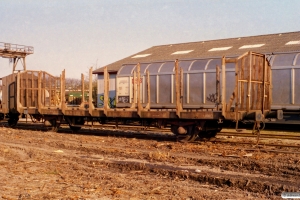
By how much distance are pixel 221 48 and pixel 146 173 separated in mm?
25784

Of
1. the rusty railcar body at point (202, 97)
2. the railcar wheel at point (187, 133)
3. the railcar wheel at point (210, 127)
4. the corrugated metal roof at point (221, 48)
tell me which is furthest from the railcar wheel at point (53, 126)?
the corrugated metal roof at point (221, 48)

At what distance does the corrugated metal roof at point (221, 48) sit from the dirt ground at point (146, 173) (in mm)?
17904

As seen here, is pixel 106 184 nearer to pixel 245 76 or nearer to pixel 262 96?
pixel 245 76

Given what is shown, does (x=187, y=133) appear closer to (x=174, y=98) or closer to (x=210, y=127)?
(x=210, y=127)

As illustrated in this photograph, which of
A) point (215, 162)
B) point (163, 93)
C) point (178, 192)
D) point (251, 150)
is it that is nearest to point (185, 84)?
point (163, 93)

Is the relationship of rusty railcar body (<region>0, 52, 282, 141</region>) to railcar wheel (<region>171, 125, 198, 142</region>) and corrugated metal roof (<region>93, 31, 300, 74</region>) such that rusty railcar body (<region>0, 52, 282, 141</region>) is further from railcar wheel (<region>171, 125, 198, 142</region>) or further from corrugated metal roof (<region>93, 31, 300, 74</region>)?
corrugated metal roof (<region>93, 31, 300, 74</region>)

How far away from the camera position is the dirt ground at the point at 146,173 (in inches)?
263

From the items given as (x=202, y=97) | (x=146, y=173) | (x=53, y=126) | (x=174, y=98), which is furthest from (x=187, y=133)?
(x=53, y=126)

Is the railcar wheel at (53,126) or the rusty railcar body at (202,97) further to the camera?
the railcar wheel at (53,126)

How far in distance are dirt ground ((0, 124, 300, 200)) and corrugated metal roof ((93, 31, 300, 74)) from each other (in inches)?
705

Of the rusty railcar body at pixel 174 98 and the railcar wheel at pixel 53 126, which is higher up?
the rusty railcar body at pixel 174 98

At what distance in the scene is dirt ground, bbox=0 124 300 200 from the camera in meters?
6.67

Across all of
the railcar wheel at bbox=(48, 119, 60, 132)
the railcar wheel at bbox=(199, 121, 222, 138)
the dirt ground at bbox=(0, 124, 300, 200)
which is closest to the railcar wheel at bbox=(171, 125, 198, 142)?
the railcar wheel at bbox=(199, 121, 222, 138)

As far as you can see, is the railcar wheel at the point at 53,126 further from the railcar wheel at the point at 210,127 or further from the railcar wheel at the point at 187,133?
the railcar wheel at the point at 210,127
